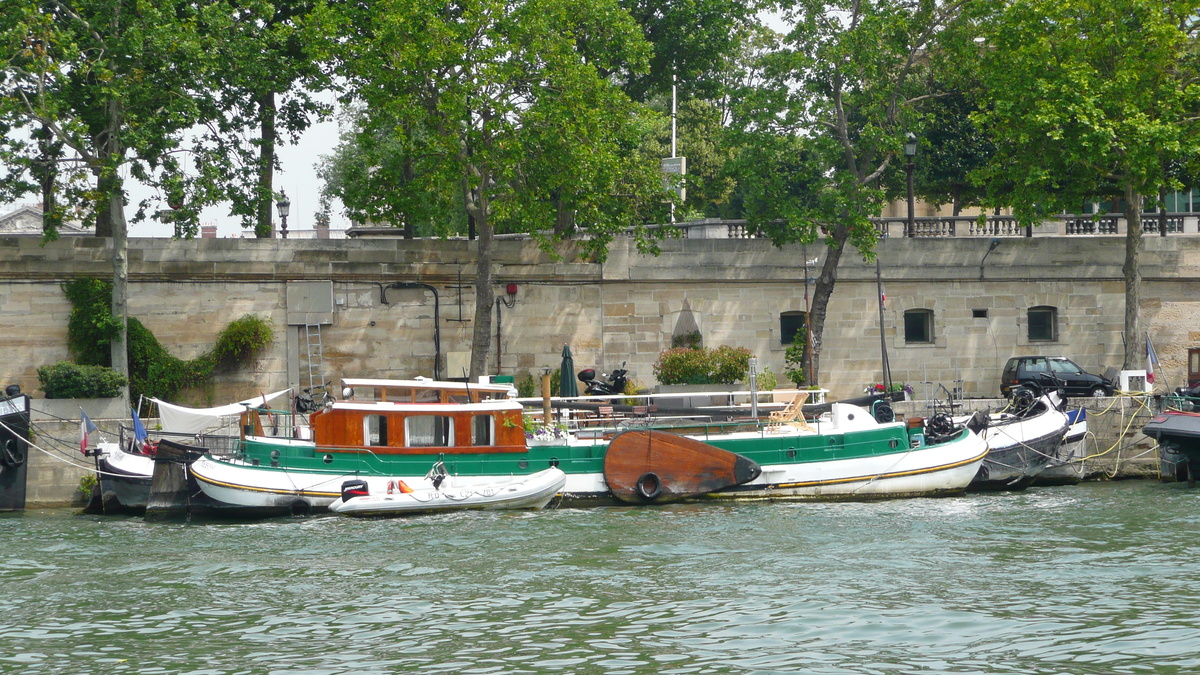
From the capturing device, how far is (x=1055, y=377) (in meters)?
31.9

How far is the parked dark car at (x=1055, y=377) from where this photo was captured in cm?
3241

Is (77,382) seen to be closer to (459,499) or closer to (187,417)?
(187,417)

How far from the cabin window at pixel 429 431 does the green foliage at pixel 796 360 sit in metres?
Result: 11.0

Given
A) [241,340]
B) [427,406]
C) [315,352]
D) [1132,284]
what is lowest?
[427,406]

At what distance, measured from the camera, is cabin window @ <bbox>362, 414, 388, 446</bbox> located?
2455cm

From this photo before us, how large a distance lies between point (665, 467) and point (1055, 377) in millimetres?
11844

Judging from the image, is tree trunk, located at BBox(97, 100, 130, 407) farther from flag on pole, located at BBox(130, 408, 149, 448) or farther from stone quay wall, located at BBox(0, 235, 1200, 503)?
flag on pole, located at BBox(130, 408, 149, 448)

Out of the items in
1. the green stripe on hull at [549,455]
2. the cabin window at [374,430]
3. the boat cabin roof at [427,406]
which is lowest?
the green stripe on hull at [549,455]

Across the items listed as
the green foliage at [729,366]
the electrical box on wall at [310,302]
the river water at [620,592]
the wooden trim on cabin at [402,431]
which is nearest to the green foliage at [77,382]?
the river water at [620,592]

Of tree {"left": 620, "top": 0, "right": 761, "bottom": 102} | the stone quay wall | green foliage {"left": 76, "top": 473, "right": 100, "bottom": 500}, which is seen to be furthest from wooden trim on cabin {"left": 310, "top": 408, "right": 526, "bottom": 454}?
tree {"left": 620, "top": 0, "right": 761, "bottom": 102}

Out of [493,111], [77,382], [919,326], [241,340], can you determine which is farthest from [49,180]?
[919,326]

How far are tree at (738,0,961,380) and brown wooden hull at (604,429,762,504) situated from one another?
904 cm

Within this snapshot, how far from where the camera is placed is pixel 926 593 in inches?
650

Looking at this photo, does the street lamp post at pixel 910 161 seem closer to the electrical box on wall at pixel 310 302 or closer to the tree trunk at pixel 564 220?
the tree trunk at pixel 564 220
